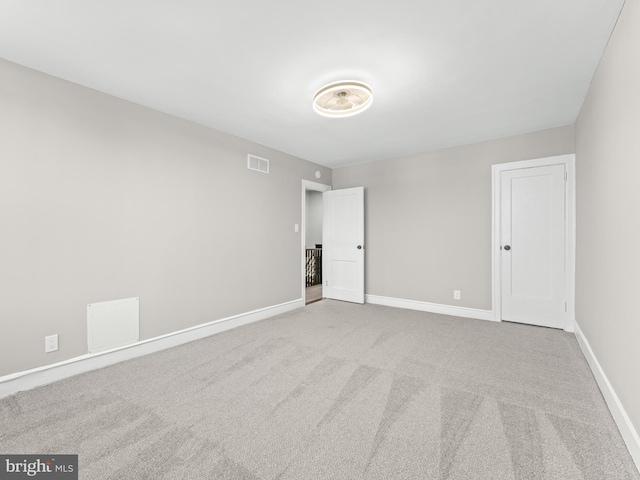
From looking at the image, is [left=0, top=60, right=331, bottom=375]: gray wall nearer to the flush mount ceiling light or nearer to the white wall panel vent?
the white wall panel vent

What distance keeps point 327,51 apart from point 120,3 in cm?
124

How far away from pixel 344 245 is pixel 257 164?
2.06 meters

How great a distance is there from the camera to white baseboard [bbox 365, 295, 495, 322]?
3.88 meters

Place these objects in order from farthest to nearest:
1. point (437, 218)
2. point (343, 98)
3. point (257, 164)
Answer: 1. point (437, 218)
2. point (257, 164)
3. point (343, 98)

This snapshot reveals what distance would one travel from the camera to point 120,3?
1.59 meters

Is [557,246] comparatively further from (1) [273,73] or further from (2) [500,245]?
(1) [273,73]

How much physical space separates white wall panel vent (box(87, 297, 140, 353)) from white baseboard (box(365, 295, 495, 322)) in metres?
3.42

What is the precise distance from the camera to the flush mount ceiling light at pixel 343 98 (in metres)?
2.34

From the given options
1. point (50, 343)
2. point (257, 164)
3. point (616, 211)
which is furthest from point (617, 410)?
point (257, 164)

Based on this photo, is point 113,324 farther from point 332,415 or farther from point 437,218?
point 437,218

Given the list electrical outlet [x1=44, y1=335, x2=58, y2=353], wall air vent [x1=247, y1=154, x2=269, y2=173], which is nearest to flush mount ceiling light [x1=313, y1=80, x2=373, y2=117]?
wall air vent [x1=247, y1=154, x2=269, y2=173]

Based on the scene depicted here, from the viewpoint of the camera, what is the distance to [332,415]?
1.77 meters

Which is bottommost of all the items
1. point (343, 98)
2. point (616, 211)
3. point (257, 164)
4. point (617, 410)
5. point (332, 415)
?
point (332, 415)

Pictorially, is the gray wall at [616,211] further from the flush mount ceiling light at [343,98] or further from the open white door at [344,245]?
the open white door at [344,245]
